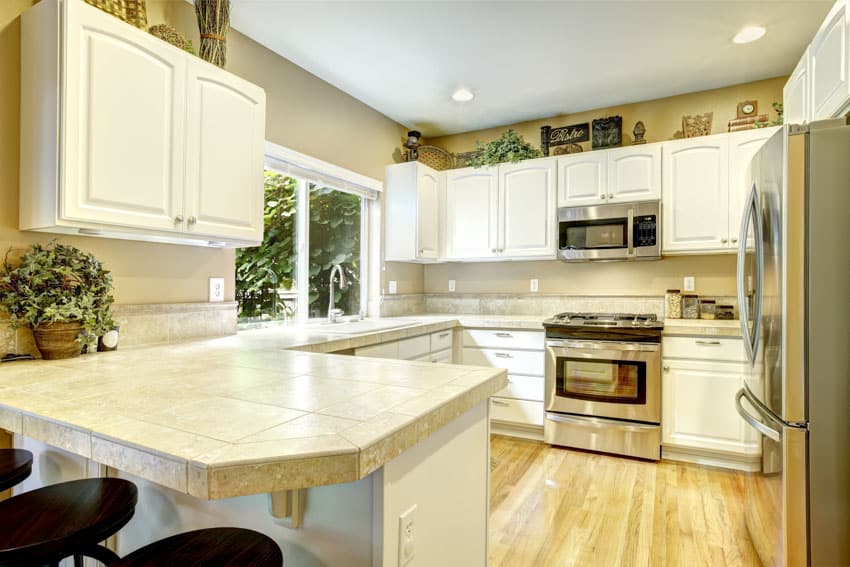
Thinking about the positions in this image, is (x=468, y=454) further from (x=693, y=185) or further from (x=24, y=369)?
(x=693, y=185)

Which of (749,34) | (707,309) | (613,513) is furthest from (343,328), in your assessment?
(749,34)

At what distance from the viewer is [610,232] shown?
3338 millimetres

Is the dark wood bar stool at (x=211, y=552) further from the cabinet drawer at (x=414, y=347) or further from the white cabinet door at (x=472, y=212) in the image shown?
the white cabinet door at (x=472, y=212)

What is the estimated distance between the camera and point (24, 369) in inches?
55.1

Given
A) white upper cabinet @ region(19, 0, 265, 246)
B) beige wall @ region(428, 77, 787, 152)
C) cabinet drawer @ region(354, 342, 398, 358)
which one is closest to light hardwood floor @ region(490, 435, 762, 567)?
cabinet drawer @ region(354, 342, 398, 358)

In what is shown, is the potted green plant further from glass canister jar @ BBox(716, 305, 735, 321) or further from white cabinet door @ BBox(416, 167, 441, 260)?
glass canister jar @ BBox(716, 305, 735, 321)

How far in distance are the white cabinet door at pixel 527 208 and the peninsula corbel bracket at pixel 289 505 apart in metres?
3.01

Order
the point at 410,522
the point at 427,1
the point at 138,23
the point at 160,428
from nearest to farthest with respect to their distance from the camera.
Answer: the point at 160,428 → the point at 410,522 → the point at 138,23 → the point at 427,1

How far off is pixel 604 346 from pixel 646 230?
93 centimetres

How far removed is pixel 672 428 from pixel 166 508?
2919 millimetres

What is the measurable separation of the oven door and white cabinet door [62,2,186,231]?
2.56m

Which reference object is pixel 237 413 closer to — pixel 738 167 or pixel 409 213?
pixel 409 213

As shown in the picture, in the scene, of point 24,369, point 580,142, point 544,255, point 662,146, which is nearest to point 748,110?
point 662,146

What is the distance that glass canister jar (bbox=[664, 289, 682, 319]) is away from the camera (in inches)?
130
